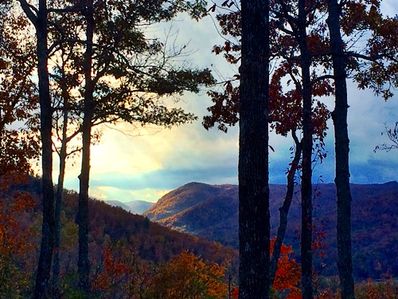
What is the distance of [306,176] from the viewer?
13.0 metres

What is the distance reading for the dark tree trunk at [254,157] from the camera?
21.8 ft

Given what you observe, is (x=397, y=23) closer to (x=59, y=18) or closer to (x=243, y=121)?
(x=243, y=121)

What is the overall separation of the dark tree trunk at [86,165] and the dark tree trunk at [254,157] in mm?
8837

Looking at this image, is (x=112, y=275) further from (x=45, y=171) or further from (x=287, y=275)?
(x=287, y=275)

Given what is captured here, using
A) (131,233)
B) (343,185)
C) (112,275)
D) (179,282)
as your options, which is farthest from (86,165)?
(131,233)

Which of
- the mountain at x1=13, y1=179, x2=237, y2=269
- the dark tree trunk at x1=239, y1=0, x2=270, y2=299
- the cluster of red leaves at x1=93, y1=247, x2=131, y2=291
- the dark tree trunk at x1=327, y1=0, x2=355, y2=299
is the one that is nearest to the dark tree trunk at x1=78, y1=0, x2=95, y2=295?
the cluster of red leaves at x1=93, y1=247, x2=131, y2=291

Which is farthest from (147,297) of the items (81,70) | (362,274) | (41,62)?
(362,274)

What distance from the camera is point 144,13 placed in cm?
1616

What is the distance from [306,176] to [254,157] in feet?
21.3

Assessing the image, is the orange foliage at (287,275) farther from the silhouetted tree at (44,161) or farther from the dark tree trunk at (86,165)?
the silhouetted tree at (44,161)

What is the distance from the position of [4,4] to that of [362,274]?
155m

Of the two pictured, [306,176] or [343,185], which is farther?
[306,176]

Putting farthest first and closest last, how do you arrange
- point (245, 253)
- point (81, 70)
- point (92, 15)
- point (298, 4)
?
point (81, 70), point (92, 15), point (298, 4), point (245, 253)

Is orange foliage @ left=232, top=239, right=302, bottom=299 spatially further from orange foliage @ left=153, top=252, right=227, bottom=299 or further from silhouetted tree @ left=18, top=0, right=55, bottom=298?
silhouetted tree @ left=18, top=0, right=55, bottom=298
